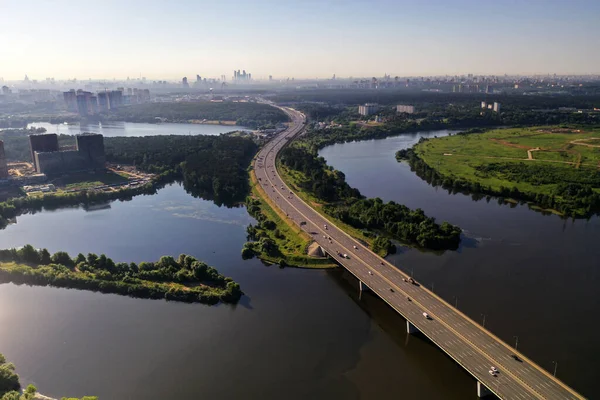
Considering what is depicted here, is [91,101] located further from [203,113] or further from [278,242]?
[278,242]

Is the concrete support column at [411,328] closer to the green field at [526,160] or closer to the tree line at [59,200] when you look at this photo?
the green field at [526,160]

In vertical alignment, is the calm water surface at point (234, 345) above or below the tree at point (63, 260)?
below

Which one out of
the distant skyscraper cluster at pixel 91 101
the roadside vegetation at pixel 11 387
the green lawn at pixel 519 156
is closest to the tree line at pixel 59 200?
the roadside vegetation at pixel 11 387

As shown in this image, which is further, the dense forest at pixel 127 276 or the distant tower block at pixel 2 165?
the distant tower block at pixel 2 165

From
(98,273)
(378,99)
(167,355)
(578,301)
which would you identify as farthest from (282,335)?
(378,99)

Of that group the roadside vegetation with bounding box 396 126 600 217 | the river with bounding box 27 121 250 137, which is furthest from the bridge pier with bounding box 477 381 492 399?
the river with bounding box 27 121 250 137

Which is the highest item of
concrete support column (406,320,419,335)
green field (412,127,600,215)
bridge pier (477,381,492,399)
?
green field (412,127,600,215)

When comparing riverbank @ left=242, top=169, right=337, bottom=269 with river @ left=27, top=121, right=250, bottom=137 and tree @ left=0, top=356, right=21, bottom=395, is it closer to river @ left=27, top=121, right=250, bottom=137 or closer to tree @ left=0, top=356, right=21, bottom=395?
tree @ left=0, top=356, right=21, bottom=395

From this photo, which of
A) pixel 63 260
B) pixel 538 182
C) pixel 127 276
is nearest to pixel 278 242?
pixel 127 276
